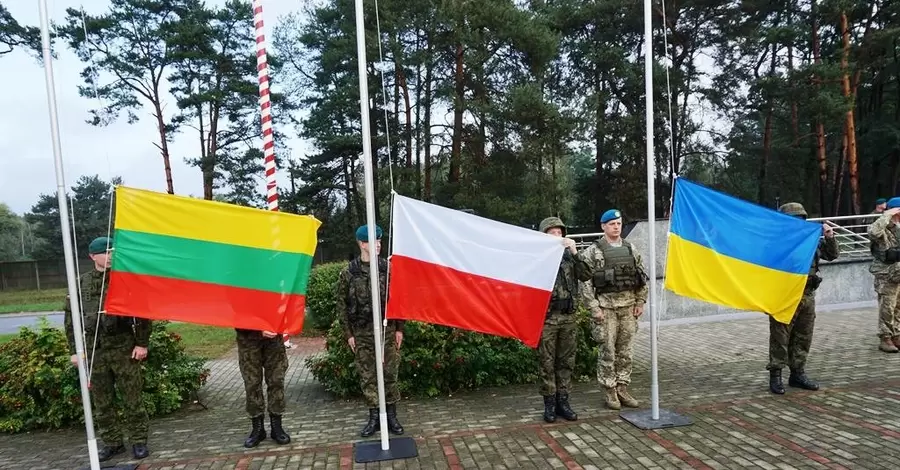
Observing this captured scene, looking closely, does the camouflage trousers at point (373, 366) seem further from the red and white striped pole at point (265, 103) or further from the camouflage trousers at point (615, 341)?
the red and white striped pole at point (265, 103)

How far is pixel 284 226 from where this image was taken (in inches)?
195

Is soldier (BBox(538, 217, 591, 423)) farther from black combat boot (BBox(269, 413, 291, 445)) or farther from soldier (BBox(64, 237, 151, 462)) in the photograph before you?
soldier (BBox(64, 237, 151, 462))

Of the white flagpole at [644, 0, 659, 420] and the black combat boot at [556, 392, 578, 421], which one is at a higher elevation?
the white flagpole at [644, 0, 659, 420]

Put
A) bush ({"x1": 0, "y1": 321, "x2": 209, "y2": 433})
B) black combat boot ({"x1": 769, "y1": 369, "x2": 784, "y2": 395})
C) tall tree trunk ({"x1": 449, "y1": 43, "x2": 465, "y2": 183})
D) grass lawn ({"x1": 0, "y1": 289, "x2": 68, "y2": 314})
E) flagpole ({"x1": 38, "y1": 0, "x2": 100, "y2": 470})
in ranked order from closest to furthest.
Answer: flagpole ({"x1": 38, "y1": 0, "x2": 100, "y2": 470}) → bush ({"x1": 0, "y1": 321, "x2": 209, "y2": 433}) → black combat boot ({"x1": 769, "y1": 369, "x2": 784, "y2": 395}) → tall tree trunk ({"x1": 449, "y1": 43, "x2": 465, "y2": 183}) → grass lawn ({"x1": 0, "y1": 289, "x2": 68, "y2": 314})

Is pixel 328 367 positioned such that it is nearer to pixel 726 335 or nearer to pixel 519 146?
pixel 726 335

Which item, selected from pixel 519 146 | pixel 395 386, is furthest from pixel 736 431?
pixel 519 146

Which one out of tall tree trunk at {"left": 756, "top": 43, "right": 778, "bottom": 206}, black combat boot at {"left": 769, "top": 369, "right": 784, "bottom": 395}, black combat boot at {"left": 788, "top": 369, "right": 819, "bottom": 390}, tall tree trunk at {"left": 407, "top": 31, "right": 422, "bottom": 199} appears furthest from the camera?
tall tree trunk at {"left": 756, "top": 43, "right": 778, "bottom": 206}

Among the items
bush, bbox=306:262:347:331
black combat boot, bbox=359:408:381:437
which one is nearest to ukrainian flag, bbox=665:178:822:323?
black combat boot, bbox=359:408:381:437

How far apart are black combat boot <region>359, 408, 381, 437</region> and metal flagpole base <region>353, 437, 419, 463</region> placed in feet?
0.55

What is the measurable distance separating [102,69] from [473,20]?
608 inches

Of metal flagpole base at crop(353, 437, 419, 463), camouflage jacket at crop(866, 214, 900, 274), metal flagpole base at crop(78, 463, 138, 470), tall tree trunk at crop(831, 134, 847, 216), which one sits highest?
tall tree trunk at crop(831, 134, 847, 216)

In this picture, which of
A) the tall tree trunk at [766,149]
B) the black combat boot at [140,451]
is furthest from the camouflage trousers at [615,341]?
the tall tree trunk at [766,149]

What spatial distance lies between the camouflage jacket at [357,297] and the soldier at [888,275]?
7098mm

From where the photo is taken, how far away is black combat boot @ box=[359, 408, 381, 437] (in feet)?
16.9
